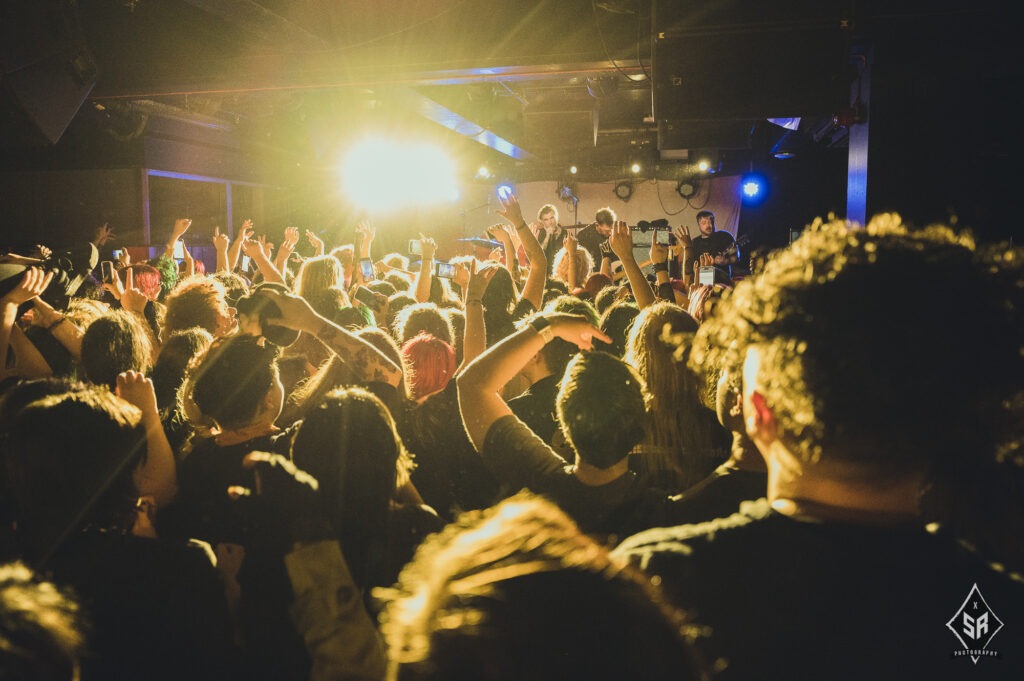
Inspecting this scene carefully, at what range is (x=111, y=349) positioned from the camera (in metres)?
2.37

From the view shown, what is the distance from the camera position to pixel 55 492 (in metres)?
1.34

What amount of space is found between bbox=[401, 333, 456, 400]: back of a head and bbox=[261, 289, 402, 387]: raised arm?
0.34ft

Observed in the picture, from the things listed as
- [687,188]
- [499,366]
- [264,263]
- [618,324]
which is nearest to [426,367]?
[499,366]

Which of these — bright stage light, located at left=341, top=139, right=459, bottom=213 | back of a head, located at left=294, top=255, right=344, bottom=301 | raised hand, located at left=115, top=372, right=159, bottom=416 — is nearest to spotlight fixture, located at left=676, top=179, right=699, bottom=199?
bright stage light, located at left=341, top=139, right=459, bottom=213

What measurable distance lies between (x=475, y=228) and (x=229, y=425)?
14587 mm

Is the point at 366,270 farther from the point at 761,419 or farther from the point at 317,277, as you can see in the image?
the point at 761,419

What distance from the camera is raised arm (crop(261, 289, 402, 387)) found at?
1.95 m

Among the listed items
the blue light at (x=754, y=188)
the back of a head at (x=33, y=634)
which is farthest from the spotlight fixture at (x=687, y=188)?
the back of a head at (x=33, y=634)

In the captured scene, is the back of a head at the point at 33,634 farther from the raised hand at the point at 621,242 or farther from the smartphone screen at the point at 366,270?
the smartphone screen at the point at 366,270

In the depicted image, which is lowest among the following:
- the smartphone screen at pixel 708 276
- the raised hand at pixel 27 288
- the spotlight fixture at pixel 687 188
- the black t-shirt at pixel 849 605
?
the black t-shirt at pixel 849 605

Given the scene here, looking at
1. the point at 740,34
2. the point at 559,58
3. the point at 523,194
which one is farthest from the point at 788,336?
the point at 523,194

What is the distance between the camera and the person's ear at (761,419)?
0.87m

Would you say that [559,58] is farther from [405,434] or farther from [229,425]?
[229,425]

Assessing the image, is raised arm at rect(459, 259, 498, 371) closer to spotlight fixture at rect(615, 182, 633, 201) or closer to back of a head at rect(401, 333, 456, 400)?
back of a head at rect(401, 333, 456, 400)
